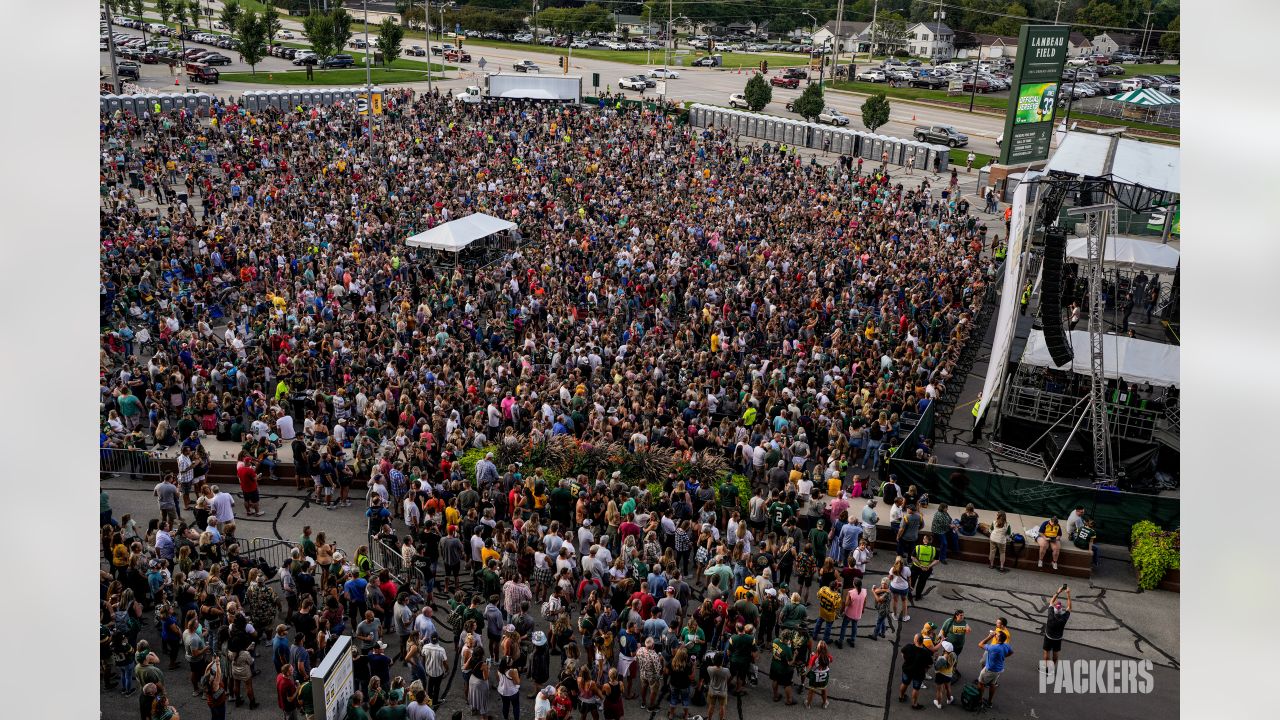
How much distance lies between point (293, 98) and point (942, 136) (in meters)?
36.5

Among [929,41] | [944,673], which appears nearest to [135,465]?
[944,673]

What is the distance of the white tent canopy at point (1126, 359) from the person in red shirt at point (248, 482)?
1448 cm

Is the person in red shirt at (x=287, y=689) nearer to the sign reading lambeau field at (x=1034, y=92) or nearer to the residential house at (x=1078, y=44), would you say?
the sign reading lambeau field at (x=1034, y=92)

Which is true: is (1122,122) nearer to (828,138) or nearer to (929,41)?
(828,138)

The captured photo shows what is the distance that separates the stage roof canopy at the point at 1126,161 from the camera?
22.7 m

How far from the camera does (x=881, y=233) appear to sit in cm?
3275

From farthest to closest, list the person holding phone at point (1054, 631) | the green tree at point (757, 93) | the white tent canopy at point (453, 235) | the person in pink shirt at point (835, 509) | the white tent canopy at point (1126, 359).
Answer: the green tree at point (757, 93) → the white tent canopy at point (453, 235) → the white tent canopy at point (1126, 359) → the person in pink shirt at point (835, 509) → the person holding phone at point (1054, 631)

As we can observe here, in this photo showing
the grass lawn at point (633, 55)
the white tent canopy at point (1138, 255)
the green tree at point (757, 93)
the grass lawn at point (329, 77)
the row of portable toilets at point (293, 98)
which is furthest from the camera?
the grass lawn at point (633, 55)

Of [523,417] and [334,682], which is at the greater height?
[523,417]

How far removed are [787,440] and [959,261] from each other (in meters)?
14.3

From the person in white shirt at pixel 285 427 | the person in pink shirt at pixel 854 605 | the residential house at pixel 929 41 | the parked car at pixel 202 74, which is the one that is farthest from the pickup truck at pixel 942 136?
the residential house at pixel 929 41

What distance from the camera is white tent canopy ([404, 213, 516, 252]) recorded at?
27.8 meters

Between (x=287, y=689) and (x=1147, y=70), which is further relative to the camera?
(x=1147, y=70)

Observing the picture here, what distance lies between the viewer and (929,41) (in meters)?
110
